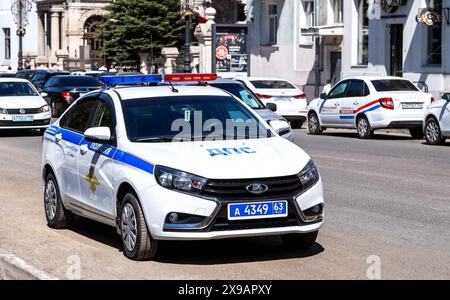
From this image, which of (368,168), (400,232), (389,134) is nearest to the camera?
(400,232)

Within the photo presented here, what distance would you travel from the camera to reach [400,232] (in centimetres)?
1057

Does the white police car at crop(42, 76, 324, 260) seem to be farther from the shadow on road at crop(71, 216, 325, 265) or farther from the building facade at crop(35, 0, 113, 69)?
the building facade at crop(35, 0, 113, 69)

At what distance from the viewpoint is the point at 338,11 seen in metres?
42.5

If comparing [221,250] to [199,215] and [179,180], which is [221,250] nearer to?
[199,215]

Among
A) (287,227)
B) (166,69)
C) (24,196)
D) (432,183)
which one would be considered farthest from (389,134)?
(166,69)

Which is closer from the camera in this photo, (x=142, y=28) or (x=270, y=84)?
(x=270, y=84)

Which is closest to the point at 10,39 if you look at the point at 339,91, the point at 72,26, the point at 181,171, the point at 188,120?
the point at 72,26

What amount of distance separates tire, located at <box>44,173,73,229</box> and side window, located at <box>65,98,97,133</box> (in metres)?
0.64

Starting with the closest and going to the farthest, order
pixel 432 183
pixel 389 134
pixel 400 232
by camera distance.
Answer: pixel 400 232 → pixel 432 183 → pixel 389 134

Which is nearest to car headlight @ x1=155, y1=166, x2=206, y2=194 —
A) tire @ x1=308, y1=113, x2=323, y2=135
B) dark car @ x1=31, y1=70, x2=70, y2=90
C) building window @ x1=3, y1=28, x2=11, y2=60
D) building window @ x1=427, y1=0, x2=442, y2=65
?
tire @ x1=308, y1=113, x2=323, y2=135

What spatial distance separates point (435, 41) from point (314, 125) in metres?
9.04

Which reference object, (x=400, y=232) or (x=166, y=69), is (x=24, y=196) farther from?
(x=166, y=69)

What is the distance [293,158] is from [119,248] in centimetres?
195

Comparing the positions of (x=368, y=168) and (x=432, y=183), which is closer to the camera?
(x=432, y=183)
